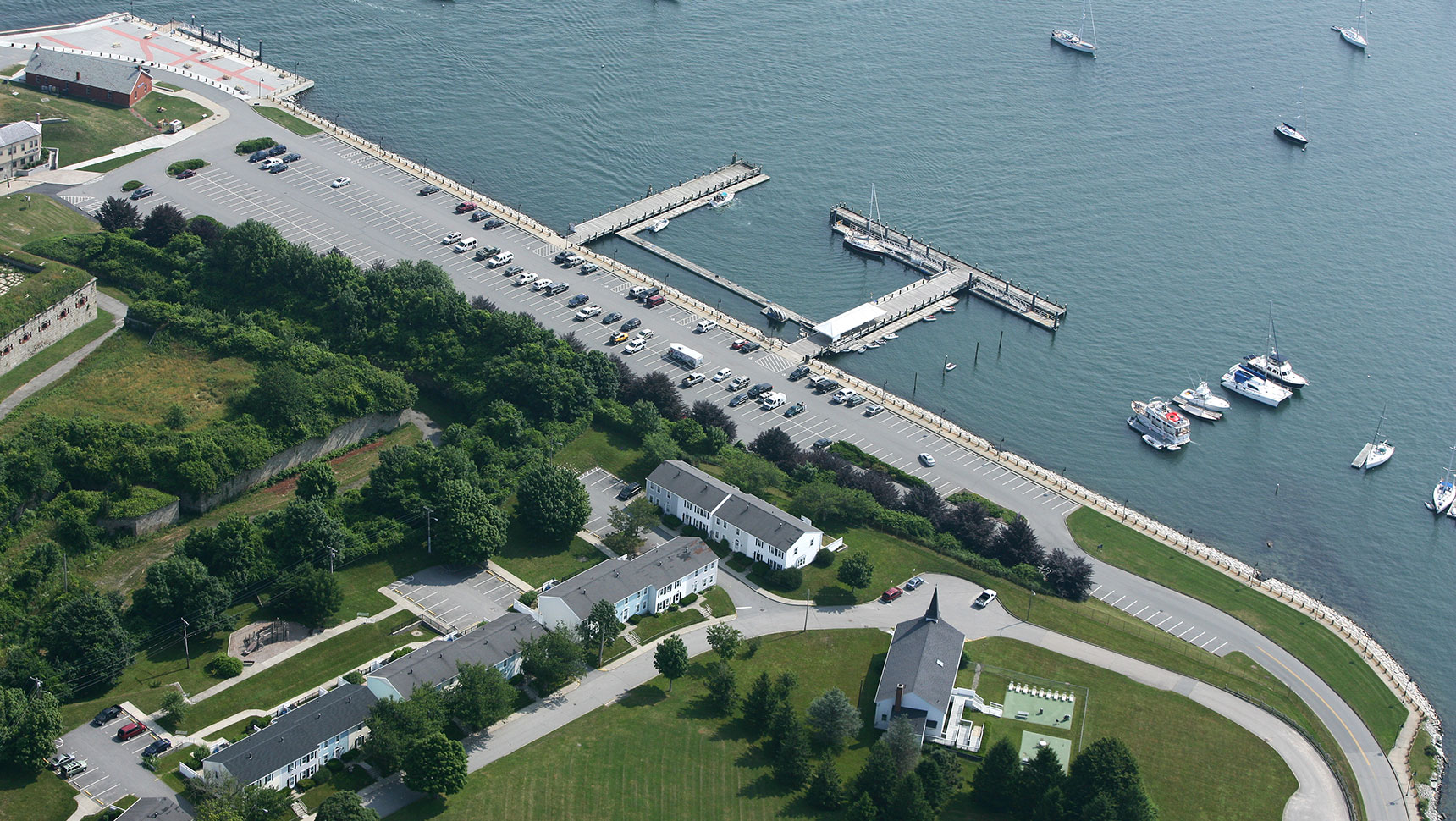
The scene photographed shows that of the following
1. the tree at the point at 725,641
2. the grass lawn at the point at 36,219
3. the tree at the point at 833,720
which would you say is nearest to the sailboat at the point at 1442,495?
the tree at the point at 833,720

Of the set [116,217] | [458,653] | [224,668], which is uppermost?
[116,217]

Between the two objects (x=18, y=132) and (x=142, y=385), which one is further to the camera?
(x=18, y=132)

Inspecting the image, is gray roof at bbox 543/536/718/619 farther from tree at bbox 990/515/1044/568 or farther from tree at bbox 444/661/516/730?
tree at bbox 990/515/1044/568

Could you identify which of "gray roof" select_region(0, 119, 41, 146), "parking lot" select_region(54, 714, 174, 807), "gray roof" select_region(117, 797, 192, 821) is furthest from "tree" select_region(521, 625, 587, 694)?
"gray roof" select_region(0, 119, 41, 146)

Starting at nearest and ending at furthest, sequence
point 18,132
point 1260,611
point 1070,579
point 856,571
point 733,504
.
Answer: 1. point 856,571
2. point 1070,579
3. point 1260,611
4. point 733,504
5. point 18,132

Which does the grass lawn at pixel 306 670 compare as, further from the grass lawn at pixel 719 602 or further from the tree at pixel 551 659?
the grass lawn at pixel 719 602

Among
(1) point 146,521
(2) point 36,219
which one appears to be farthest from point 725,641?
(2) point 36,219

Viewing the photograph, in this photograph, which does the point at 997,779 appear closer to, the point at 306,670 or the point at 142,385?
the point at 306,670
